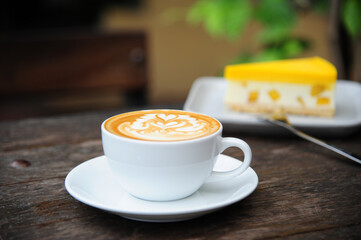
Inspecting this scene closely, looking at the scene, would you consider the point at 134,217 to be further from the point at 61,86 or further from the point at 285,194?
the point at 61,86

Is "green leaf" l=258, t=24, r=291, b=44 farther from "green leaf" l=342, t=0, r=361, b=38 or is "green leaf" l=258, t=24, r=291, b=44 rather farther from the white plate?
the white plate

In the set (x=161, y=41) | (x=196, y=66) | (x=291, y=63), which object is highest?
(x=291, y=63)

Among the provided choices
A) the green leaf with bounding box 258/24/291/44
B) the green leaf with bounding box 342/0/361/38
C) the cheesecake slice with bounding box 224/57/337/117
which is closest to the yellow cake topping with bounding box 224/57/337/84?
the cheesecake slice with bounding box 224/57/337/117

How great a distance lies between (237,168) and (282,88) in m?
0.53

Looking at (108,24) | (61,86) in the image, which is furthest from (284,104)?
(108,24)

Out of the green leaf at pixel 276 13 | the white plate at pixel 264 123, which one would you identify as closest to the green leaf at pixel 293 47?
the green leaf at pixel 276 13

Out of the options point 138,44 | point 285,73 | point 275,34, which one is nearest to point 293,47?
point 275,34

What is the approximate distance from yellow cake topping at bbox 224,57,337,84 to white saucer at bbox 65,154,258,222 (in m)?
0.49

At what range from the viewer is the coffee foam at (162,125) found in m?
0.51

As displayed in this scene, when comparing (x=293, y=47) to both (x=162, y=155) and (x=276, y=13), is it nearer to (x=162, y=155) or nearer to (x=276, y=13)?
(x=276, y=13)

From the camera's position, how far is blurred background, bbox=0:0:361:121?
176cm

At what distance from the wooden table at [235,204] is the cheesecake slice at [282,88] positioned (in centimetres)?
18

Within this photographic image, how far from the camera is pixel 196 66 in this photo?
151 inches

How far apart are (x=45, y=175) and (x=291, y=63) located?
2.21ft
